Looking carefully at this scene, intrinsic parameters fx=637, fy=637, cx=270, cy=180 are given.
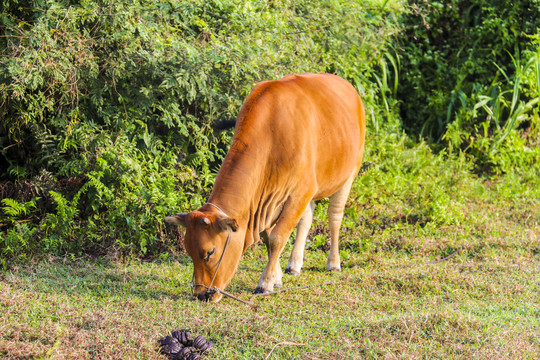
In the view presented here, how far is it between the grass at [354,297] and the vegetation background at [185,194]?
0.02m

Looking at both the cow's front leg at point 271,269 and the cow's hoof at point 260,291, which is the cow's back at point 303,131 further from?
the cow's hoof at point 260,291

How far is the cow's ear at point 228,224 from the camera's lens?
4.39m

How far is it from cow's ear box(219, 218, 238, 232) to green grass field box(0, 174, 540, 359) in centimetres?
61

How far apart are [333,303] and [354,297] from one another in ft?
0.83

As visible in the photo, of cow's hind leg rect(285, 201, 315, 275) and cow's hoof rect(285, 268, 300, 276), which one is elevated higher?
cow's hind leg rect(285, 201, 315, 275)

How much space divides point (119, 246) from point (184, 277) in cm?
87

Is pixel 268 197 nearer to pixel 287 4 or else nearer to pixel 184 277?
pixel 184 277

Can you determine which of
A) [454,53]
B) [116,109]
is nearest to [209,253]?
[116,109]

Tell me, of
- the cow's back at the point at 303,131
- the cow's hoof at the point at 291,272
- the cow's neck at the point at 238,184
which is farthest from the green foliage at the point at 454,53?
the cow's neck at the point at 238,184

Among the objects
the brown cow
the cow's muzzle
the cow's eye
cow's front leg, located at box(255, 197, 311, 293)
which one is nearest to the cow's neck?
the brown cow

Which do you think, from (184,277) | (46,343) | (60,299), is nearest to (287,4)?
(184,277)

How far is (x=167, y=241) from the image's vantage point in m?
6.29

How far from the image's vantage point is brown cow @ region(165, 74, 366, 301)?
4547 mm

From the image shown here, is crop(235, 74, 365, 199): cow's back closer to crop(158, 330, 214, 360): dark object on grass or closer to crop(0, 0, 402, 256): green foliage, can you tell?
crop(0, 0, 402, 256): green foliage
